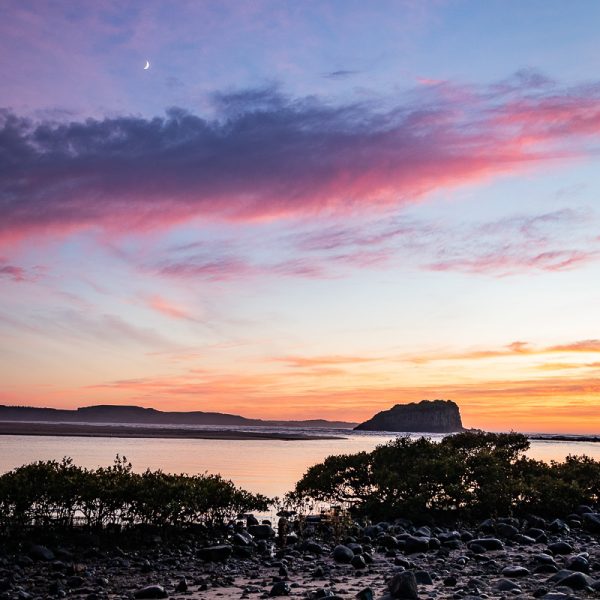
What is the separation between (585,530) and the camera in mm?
24531

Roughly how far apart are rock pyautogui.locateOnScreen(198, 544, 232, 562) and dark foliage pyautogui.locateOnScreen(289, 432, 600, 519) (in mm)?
8952

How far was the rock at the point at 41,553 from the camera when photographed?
17.0 metres

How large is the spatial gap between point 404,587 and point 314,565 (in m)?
3.92

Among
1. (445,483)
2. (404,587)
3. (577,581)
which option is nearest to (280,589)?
(404,587)

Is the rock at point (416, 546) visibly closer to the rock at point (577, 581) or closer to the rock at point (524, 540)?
the rock at point (524, 540)

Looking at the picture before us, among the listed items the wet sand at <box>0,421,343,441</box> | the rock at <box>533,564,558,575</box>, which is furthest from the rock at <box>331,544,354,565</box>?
the wet sand at <box>0,421,343,441</box>

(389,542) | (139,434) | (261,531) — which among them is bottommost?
(139,434)

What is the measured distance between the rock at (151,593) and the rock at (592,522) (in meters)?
17.1

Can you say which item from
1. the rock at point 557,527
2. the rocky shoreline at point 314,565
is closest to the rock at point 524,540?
the rocky shoreline at point 314,565

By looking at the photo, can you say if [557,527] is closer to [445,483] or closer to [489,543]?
[445,483]

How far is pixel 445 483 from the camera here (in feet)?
86.9

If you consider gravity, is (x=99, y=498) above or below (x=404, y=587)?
above

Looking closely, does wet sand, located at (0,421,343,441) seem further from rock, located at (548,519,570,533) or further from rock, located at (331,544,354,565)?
rock, located at (331,544,354,565)

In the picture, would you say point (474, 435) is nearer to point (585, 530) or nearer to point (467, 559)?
point (585, 530)
